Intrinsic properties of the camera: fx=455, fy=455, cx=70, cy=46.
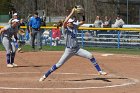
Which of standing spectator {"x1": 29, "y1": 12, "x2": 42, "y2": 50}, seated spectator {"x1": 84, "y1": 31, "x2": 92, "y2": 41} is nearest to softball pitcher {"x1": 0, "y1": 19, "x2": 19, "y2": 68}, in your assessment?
standing spectator {"x1": 29, "y1": 12, "x2": 42, "y2": 50}

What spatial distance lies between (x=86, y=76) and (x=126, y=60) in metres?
5.93

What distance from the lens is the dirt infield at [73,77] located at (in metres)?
11.6

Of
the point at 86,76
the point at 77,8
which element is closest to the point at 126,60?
the point at 86,76

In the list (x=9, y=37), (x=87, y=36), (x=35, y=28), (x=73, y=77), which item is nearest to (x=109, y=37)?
(x=87, y=36)

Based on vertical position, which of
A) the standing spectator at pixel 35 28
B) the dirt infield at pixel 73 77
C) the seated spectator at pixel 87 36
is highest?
the standing spectator at pixel 35 28

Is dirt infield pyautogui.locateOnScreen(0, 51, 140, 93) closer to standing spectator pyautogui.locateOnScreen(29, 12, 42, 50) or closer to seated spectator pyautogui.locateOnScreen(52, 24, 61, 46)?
standing spectator pyautogui.locateOnScreen(29, 12, 42, 50)

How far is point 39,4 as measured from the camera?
176 feet

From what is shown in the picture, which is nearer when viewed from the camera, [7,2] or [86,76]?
[86,76]

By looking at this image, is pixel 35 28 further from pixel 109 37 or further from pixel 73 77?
pixel 73 77

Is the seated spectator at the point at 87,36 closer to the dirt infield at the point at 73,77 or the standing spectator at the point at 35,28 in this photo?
the standing spectator at the point at 35,28

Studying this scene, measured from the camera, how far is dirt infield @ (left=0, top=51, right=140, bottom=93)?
38.1 feet

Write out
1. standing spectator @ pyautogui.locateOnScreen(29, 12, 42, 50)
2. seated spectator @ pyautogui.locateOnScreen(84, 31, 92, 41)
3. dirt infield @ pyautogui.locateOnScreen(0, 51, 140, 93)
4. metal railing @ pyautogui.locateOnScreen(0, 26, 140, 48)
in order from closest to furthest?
dirt infield @ pyautogui.locateOnScreen(0, 51, 140, 93)
standing spectator @ pyautogui.locateOnScreen(29, 12, 42, 50)
metal railing @ pyautogui.locateOnScreen(0, 26, 140, 48)
seated spectator @ pyautogui.locateOnScreen(84, 31, 92, 41)

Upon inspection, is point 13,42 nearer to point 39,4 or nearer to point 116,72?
point 116,72

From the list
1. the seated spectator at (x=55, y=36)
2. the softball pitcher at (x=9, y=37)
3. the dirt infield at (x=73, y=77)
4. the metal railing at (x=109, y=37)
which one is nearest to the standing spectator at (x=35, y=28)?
the seated spectator at (x=55, y=36)
